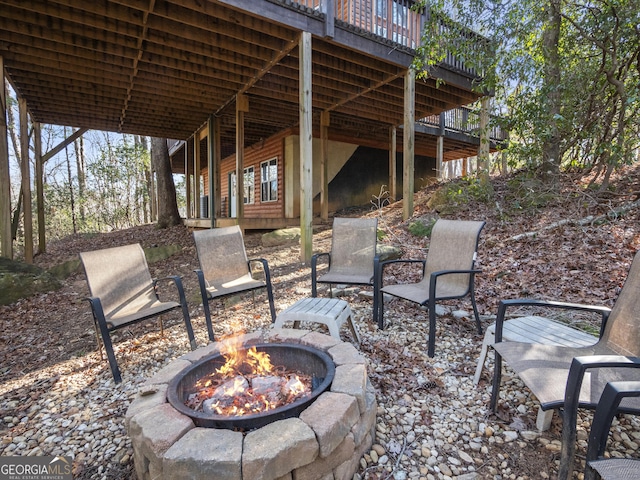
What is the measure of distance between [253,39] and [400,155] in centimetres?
843

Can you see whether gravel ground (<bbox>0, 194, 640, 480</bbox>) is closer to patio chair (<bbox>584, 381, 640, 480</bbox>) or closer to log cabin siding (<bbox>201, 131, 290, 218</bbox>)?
patio chair (<bbox>584, 381, 640, 480</bbox>)

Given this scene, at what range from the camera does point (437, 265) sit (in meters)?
3.22

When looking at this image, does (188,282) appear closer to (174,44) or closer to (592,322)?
(174,44)

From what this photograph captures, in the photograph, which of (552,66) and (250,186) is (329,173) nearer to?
(250,186)

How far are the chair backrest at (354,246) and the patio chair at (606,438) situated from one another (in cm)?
256

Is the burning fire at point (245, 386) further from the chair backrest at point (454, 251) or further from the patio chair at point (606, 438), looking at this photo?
the chair backrest at point (454, 251)

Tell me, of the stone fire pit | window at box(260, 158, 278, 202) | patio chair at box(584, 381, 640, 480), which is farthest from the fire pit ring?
window at box(260, 158, 278, 202)

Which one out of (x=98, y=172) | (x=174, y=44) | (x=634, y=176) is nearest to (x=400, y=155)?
(x=634, y=176)

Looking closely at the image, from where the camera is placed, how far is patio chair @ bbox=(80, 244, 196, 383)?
8.28 feet

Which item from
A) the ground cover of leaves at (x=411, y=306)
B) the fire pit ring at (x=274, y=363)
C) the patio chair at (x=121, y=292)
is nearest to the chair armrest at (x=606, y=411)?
the ground cover of leaves at (x=411, y=306)

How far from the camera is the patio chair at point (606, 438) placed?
1036 millimetres

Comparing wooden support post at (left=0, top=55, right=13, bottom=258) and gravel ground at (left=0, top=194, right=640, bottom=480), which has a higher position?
wooden support post at (left=0, top=55, right=13, bottom=258)

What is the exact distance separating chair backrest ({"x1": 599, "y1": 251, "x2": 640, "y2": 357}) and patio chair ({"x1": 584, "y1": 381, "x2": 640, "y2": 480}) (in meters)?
0.65

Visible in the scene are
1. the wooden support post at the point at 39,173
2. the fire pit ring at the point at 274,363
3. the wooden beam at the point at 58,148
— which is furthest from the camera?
the wooden beam at the point at 58,148
